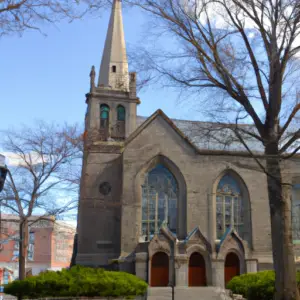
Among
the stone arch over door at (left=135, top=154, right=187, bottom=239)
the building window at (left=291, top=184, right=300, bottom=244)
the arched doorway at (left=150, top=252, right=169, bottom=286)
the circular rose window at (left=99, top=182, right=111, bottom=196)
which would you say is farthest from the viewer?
the building window at (left=291, top=184, right=300, bottom=244)

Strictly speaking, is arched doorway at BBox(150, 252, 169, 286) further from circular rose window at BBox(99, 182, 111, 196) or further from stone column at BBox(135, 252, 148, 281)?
circular rose window at BBox(99, 182, 111, 196)

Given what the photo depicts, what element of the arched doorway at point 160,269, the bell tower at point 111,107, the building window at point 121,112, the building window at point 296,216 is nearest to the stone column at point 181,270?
the arched doorway at point 160,269

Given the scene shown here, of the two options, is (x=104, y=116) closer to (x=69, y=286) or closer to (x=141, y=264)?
(x=141, y=264)

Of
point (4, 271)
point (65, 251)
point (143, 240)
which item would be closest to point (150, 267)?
point (143, 240)

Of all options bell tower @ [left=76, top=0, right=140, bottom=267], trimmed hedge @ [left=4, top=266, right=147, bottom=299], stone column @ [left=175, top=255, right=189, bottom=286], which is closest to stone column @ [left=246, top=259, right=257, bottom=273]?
stone column @ [left=175, top=255, right=189, bottom=286]

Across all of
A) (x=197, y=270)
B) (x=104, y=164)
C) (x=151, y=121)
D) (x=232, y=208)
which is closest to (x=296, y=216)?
(x=232, y=208)

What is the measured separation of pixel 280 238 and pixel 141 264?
16.8 m

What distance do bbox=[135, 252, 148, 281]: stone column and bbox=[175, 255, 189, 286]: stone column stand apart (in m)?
2.01

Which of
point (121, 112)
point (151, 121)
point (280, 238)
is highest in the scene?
point (121, 112)

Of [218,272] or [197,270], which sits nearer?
[218,272]

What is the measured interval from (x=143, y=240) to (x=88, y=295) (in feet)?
47.4

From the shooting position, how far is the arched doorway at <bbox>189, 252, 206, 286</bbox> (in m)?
30.0

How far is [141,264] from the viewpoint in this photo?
28.6 m

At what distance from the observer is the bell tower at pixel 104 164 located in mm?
30641
